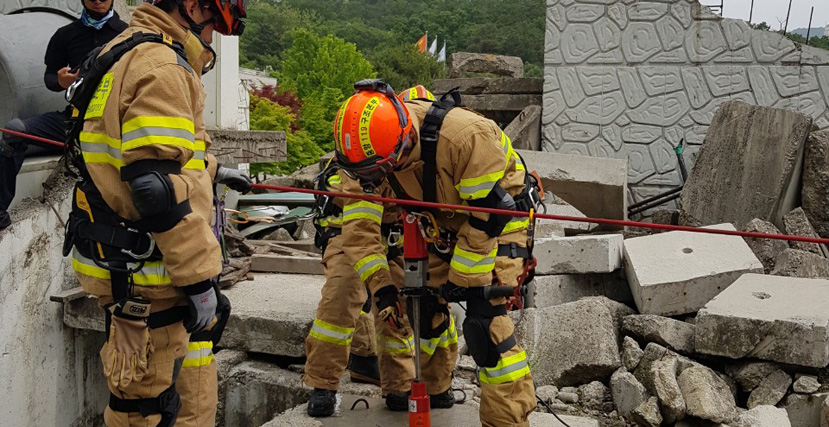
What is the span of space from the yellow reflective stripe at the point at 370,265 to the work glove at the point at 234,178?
706mm

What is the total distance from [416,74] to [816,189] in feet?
158

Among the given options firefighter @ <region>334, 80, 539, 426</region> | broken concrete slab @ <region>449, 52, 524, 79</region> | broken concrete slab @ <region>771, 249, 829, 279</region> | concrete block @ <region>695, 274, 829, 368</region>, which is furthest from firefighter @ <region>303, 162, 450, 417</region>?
broken concrete slab @ <region>449, 52, 524, 79</region>

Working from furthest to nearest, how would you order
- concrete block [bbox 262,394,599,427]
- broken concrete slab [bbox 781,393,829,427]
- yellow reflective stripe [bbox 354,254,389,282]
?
broken concrete slab [bbox 781,393,829,427], concrete block [bbox 262,394,599,427], yellow reflective stripe [bbox 354,254,389,282]

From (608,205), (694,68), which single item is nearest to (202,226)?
(608,205)

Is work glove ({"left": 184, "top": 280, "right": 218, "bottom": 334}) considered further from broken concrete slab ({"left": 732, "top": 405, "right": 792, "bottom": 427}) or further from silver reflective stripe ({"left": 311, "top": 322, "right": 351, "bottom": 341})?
broken concrete slab ({"left": 732, "top": 405, "right": 792, "bottom": 427})

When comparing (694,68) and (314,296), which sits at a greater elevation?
(694,68)

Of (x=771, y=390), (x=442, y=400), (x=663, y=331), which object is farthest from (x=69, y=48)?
(x=771, y=390)

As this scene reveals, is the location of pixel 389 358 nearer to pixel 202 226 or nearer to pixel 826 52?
pixel 202 226

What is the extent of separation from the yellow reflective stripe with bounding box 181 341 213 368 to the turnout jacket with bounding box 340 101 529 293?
2.91ft

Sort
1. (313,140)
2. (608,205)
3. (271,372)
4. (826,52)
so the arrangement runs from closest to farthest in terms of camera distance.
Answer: (271,372)
(608,205)
(826,52)
(313,140)

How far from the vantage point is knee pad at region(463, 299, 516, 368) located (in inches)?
136

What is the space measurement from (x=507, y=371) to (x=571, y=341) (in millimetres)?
1708

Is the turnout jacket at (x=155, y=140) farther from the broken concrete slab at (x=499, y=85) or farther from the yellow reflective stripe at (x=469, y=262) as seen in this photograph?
the broken concrete slab at (x=499, y=85)

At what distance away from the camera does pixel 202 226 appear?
2836mm
